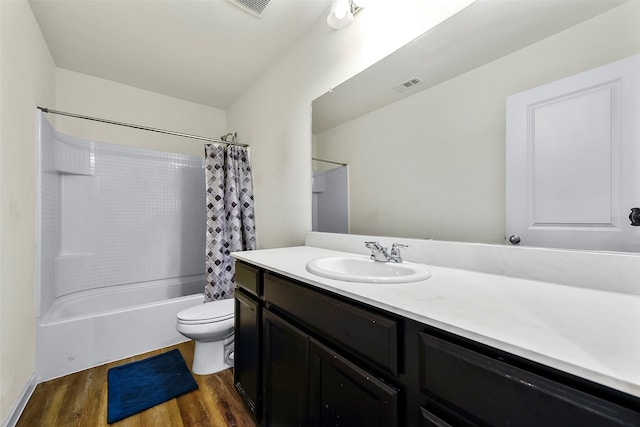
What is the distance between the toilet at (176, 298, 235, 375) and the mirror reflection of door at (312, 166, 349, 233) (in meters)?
0.85

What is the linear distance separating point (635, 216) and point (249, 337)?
146 cm

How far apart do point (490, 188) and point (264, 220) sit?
5.92 feet

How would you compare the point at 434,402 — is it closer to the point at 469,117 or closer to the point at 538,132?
the point at 538,132

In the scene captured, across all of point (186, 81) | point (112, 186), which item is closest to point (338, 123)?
point (186, 81)

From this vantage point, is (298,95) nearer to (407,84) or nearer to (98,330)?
(407,84)

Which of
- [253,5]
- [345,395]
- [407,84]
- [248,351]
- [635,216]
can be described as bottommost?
[248,351]

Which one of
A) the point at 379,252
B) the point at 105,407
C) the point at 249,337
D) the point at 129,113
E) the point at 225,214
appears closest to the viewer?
the point at 379,252

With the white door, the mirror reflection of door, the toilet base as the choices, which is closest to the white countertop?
the white door

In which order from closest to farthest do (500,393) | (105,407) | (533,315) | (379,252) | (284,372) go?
(500,393), (533,315), (284,372), (379,252), (105,407)

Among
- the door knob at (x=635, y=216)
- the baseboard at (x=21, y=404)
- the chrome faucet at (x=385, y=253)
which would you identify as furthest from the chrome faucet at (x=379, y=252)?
the baseboard at (x=21, y=404)

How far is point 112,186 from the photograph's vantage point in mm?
2406

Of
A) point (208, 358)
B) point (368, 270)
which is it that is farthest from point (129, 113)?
point (368, 270)

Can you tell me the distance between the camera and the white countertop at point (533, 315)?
372 mm

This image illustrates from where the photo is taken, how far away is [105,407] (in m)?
1.38
